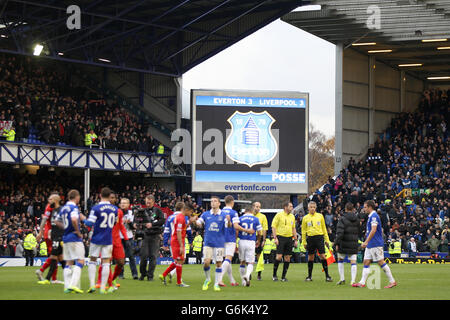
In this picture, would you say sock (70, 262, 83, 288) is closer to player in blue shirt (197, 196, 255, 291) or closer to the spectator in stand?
player in blue shirt (197, 196, 255, 291)

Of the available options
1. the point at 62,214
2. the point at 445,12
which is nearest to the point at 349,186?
the point at 445,12

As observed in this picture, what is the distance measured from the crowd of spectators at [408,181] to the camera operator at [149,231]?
2054 centimetres

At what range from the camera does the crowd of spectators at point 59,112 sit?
4197 centimetres

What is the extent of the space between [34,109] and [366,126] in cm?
2219

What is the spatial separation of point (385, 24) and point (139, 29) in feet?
43.6

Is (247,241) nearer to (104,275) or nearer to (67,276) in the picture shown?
(104,275)

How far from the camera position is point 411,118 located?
5503 centimetres

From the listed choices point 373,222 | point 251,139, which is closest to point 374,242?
point 373,222

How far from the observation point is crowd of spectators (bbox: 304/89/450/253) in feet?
138

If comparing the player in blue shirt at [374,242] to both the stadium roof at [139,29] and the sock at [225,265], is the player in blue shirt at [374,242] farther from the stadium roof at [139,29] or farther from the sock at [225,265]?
the stadium roof at [139,29]

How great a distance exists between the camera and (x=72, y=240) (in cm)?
1711

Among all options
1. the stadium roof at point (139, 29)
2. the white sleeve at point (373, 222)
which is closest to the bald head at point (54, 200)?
the white sleeve at point (373, 222)

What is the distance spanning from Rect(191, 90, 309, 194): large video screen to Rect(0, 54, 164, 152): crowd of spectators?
21.5ft

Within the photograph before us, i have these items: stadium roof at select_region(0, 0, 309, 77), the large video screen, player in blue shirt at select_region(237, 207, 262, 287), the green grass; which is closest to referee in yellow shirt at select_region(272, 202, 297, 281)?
the green grass
